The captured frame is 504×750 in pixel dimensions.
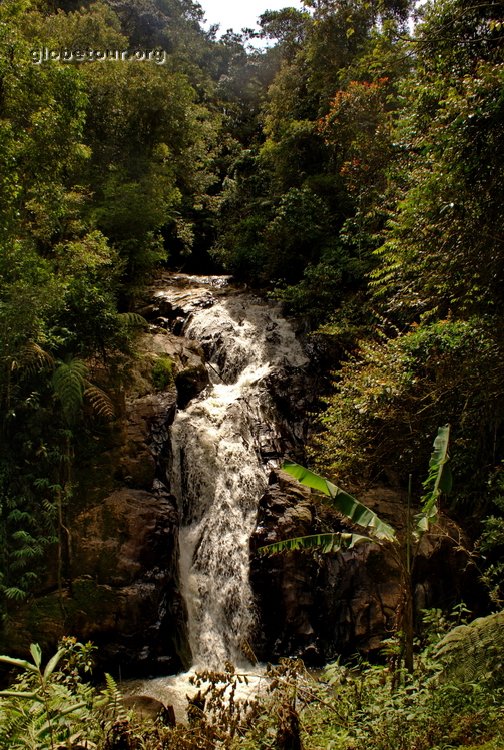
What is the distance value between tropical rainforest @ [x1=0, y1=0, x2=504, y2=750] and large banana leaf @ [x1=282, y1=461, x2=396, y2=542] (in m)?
0.89

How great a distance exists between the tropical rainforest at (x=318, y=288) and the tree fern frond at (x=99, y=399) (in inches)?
2.5

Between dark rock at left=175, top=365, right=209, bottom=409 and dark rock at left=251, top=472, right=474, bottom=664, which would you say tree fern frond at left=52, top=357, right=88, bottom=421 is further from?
dark rock at left=251, top=472, right=474, bottom=664

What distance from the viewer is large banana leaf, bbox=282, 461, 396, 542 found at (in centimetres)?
497

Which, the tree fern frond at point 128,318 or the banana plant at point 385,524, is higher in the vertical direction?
the tree fern frond at point 128,318

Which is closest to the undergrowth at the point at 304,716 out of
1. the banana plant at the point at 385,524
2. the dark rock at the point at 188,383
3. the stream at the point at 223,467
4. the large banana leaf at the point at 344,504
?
the banana plant at the point at 385,524

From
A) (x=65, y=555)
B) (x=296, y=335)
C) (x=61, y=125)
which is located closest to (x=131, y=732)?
(x=65, y=555)

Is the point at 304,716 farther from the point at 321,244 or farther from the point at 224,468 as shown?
the point at 321,244

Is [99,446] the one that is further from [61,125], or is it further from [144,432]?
[61,125]

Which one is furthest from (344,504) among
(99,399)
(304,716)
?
(99,399)

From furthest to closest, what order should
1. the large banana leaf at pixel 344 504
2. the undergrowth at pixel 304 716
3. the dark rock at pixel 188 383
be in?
1. the dark rock at pixel 188 383
2. the large banana leaf at pixel 344 504
3. the undergrowth at pixel 304 716

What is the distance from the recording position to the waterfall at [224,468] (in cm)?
922

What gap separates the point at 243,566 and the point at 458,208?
23.4ft

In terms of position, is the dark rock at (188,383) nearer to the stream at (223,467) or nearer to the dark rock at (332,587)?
the stream at (223,467)

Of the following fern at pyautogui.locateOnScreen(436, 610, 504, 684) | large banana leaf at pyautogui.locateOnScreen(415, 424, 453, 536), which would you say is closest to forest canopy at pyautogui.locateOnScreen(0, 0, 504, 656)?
fern at pyautogui.locateOnScreen(436, 610, 504, 684)
